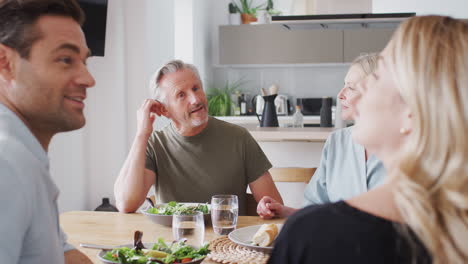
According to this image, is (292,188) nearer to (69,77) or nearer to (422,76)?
(69,77)

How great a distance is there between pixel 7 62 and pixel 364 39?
16.8 feet

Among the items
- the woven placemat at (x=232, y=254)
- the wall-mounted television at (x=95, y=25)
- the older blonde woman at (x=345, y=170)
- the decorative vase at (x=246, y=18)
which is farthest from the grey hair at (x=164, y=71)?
the decorative vase at (x=246, y=18)

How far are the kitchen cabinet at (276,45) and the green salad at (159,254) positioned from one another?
4758 millimetres

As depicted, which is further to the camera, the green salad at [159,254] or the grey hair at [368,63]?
the grey hair at [368,63]

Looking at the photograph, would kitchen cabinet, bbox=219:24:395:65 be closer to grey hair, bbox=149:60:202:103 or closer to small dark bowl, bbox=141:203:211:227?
grey hair, bbox=149:60:202:103

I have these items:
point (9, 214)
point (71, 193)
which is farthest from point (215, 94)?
point (9, 214)

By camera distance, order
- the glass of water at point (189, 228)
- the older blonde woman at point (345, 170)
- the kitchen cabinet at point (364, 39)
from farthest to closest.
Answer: the kitchen cabinet at point (364, 39)
the older blonde woman at point (345, 170)
the glass of water at point (189, 228)

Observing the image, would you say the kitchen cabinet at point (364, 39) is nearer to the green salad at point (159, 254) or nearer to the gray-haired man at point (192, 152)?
the gray-haired man at point (192, 152)

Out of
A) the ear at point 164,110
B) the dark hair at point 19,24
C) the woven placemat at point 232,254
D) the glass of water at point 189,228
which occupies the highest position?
the dark hair at point 19,24

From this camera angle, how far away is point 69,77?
110cm

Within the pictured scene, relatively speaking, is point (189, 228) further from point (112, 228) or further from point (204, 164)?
point (204, 164)

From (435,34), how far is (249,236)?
913 millimetres

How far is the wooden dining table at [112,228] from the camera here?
1543 mm

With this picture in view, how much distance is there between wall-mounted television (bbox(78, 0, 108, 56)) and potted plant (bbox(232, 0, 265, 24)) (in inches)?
110
